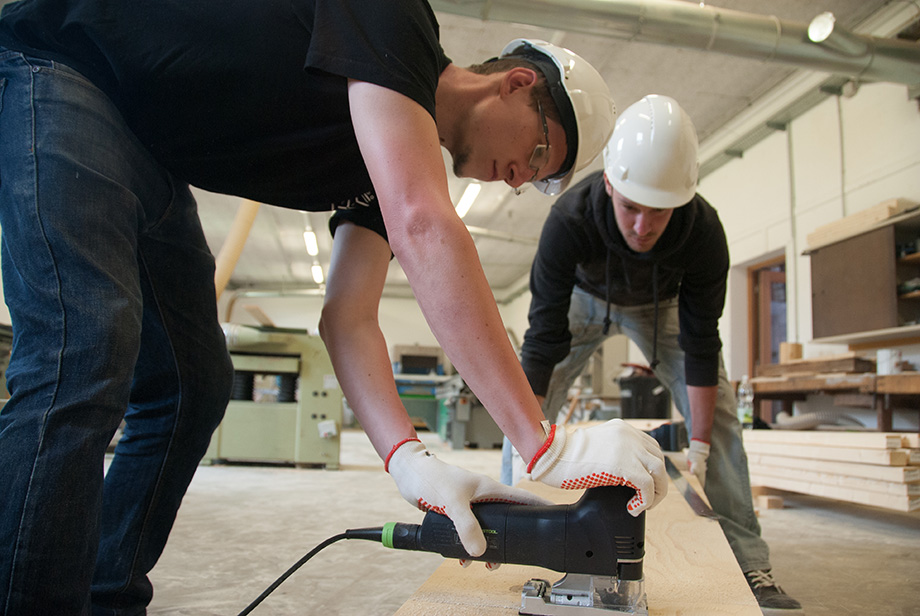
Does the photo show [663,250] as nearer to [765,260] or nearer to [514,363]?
[514,363]

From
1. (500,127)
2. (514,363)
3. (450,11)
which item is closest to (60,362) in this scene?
(514,363)

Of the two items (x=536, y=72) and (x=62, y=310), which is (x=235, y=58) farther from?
(x=536, y=72)

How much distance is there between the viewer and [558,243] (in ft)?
6.68

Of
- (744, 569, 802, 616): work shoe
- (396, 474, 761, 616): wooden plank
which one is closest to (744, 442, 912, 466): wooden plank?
Answer: (744, 569, 802, 616): work shoe

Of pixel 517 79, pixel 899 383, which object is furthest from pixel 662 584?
pixel 899 383

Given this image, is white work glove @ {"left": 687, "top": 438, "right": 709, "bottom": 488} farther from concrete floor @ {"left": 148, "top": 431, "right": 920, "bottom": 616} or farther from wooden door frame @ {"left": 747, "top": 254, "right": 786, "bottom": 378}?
wooden door frame @ {"left": 747, "top": 254, "right": 786, "bottom": 378}

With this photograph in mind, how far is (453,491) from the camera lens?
3.15 ft

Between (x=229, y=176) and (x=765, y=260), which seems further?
(x=765, y=260)

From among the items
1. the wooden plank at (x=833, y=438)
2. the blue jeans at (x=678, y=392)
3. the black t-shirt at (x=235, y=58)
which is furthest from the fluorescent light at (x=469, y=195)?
the black t-shirt at (x=235, y=58)

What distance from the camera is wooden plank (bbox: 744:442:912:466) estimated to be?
2791mm

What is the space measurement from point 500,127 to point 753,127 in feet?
22.4

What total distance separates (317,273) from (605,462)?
14.3 m

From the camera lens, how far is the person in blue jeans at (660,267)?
193 centimetres

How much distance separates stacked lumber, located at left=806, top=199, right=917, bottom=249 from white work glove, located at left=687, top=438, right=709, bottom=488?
13.0 ft
